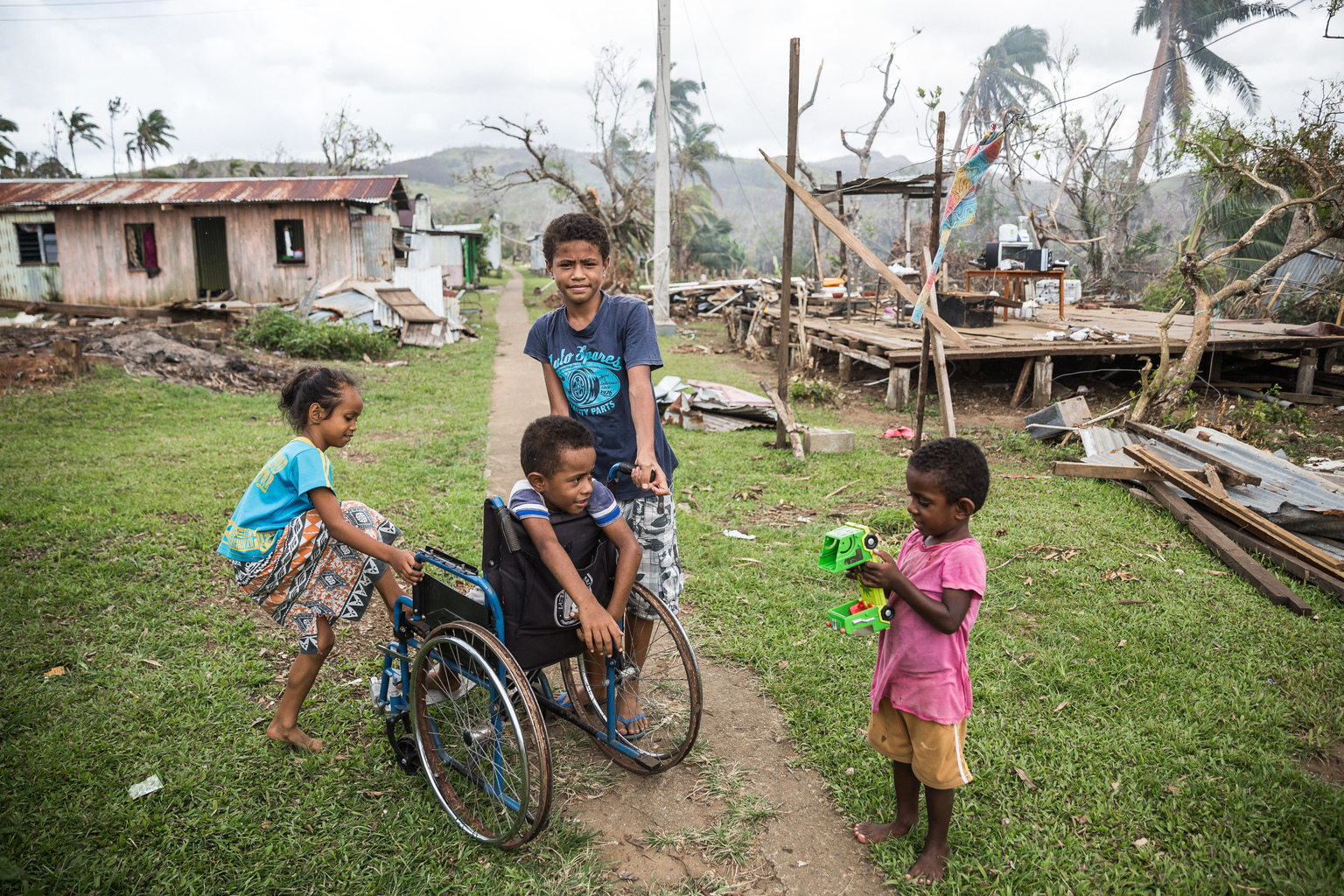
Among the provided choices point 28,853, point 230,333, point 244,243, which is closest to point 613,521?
point 28,853

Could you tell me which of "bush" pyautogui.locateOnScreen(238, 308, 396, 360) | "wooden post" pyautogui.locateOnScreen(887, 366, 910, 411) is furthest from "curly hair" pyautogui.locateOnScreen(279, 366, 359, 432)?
"bush" pyautogui.locateOnScreen(238, 308, 396, 360)

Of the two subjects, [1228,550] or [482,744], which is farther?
[1228,550]

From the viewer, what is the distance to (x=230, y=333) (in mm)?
15500

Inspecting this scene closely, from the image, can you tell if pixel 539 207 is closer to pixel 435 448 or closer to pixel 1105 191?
pixel 1105 191

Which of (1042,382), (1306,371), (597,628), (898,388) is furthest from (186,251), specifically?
(1306,371)

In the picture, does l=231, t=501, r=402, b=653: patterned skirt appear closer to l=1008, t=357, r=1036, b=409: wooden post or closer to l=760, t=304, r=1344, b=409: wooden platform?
l=760, t=304, r=1344, b=409: wooden platform

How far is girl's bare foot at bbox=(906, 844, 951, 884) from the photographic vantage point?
239 cm

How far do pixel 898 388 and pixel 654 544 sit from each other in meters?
7.99

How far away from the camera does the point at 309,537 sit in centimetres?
280

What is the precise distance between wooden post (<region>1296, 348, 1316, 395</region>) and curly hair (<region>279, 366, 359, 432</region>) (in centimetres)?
1203

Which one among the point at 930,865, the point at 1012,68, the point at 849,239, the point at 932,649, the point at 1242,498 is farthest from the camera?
the point at 1012,68

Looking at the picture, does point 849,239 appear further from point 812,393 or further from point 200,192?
point 200,192

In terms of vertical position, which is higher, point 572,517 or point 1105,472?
point 572,517

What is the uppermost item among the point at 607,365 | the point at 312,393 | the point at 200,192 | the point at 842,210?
the point at 200,192
